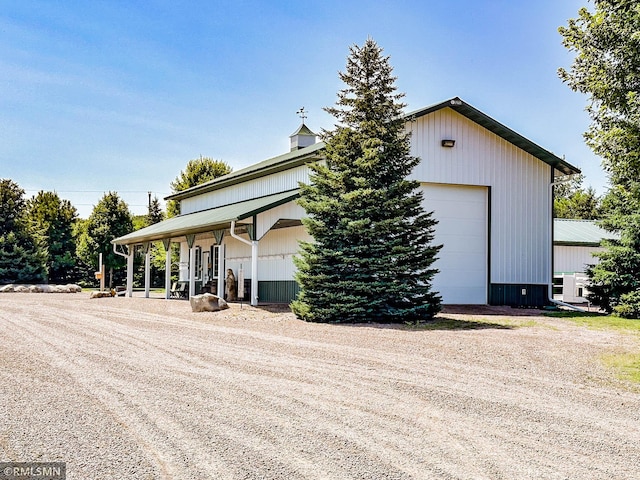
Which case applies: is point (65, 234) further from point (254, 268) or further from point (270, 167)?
point (254, 268)

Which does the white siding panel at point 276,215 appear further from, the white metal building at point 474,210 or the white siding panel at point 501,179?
the white siding panel at point 501,179

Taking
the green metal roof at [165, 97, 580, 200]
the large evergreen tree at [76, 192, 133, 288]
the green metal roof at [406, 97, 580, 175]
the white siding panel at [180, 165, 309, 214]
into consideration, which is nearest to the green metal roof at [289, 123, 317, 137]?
the white siding panel at [180, 165, 309, 214]

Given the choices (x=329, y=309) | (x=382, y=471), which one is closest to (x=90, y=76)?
(x=329, y=309)

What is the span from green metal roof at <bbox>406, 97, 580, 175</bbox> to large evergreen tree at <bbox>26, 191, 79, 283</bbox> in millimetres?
31455

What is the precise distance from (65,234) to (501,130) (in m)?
33.4

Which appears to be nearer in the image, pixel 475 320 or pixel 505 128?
pixel 475 320

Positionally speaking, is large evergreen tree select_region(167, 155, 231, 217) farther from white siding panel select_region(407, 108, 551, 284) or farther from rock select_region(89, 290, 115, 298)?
white siding panel select_region(407, 108, 551, 284)

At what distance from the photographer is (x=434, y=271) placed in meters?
14.1

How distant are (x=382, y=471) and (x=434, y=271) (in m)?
10.4

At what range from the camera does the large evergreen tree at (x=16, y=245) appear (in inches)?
1334

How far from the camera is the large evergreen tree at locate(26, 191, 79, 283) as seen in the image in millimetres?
41406

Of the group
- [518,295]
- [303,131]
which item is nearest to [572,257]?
[518,295]

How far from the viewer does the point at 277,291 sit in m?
21.0

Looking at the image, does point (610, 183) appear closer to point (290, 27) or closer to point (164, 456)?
point (290, 27)
